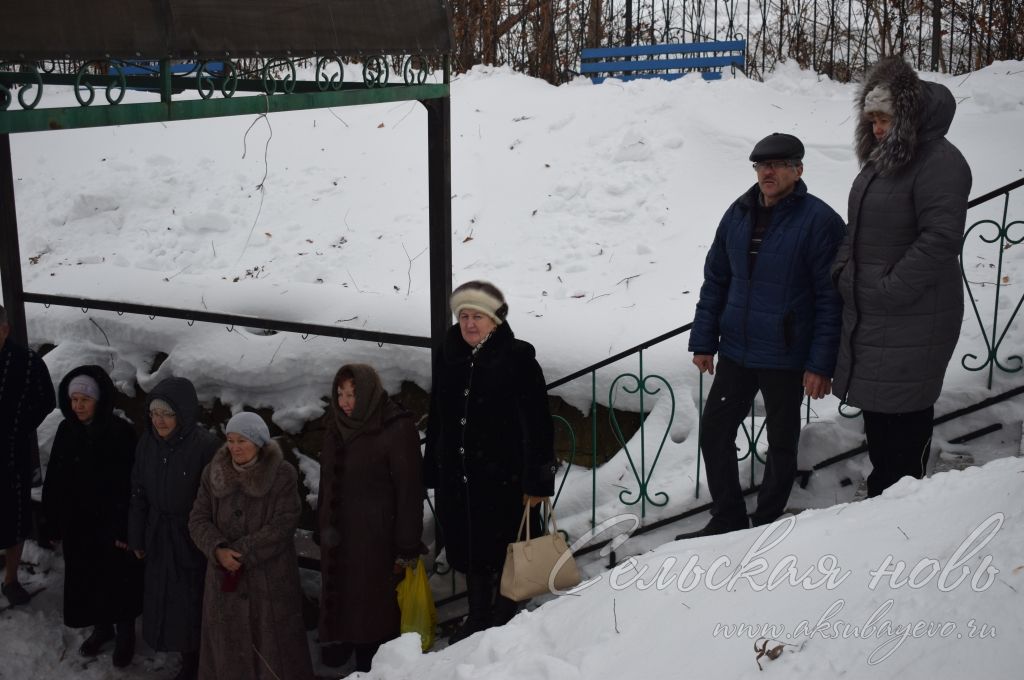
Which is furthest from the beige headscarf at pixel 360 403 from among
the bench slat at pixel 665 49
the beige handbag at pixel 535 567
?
the bench slat at pixel 665 49

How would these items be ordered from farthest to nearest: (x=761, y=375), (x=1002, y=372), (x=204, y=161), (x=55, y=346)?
(x=204, y=161)
(x=55, y=346)
(x=1002, y=372)
(x=761, y=375)

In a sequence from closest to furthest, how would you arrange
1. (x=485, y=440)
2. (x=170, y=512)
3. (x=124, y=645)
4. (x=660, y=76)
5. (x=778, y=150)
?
1. (x=778, y=150)
2. (x=485, y=440)
3. (x=170, y=512)
4. (x=124, y=645)
5. (x=660, y=76)

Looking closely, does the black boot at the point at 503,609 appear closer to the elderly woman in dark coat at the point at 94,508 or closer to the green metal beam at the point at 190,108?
the elderly woman in dark coat at the point at 94,508

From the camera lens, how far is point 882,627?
2406mm

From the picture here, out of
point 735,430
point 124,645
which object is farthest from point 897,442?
point 124,645

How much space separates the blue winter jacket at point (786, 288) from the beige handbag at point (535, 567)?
41.3 inches

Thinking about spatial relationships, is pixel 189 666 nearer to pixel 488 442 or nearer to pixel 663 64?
pixel 488 442

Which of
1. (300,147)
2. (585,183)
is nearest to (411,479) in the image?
(585,183)

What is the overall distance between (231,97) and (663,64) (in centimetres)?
664

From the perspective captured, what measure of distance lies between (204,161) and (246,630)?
240 inches

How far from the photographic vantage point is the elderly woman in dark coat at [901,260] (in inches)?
138

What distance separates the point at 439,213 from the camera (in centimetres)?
492

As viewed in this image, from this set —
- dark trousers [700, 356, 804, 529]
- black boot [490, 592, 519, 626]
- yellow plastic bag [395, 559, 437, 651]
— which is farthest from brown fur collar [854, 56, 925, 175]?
yellow plastic bag [395, 559, 437, 651]

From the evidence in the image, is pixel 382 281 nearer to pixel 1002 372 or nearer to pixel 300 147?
pixel 300 147
